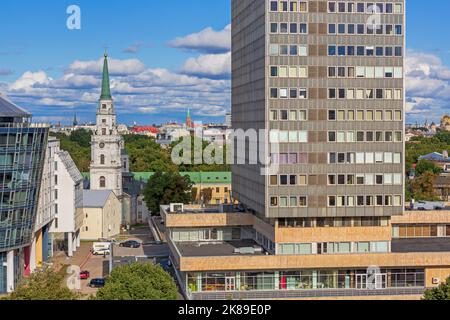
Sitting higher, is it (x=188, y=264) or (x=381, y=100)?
(x=381, y=100)

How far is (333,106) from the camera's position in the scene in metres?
59.8

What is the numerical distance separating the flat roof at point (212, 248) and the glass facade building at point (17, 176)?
14818mm

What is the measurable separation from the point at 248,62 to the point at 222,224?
1636 centimetres

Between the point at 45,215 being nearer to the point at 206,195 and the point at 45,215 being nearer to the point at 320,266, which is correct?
the point at 320,266

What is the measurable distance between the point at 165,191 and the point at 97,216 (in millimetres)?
11305

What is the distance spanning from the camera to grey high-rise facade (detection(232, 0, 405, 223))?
5928 centimetres

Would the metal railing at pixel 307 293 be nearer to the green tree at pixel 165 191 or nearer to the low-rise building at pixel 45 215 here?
the low-rise building at pixel 45 215

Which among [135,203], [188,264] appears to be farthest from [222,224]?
[135,203]

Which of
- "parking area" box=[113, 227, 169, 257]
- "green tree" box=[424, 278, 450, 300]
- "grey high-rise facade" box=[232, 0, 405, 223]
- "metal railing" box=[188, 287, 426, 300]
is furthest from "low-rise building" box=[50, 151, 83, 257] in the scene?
"green tree" box=[424, 278, 450, 300]

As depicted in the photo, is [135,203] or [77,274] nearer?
[77,274]

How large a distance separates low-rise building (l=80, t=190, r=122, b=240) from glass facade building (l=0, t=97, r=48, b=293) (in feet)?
117

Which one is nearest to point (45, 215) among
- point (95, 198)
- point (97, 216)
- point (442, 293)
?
point (97, 216)
